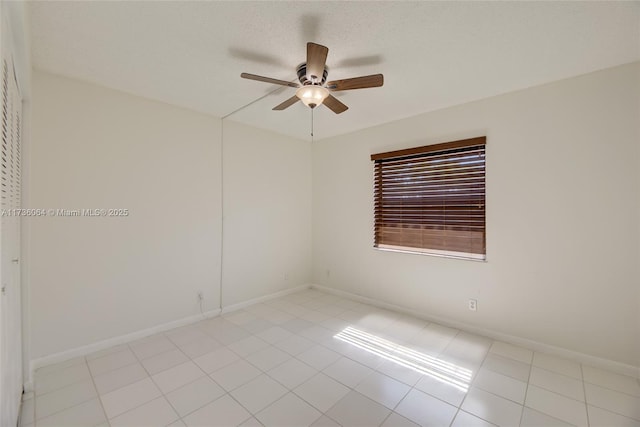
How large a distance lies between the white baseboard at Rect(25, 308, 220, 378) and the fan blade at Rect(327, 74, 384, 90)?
2.94 meters

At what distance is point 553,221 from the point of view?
8.46ft

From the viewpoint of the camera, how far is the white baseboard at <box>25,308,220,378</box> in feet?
7.75

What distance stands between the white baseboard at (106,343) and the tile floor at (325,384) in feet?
0.24

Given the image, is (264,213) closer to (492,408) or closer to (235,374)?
(235,374)

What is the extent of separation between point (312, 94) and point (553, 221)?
244cm

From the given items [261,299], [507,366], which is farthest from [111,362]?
[507,366]

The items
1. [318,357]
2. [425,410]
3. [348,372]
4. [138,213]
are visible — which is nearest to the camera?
[425,410]

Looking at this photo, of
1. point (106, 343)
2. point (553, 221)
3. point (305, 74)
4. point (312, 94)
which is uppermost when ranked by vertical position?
point (305, 74)

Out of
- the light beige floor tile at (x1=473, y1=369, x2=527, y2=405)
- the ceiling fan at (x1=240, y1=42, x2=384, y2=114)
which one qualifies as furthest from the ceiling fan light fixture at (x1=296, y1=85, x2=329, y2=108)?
the light beige floor tile at (x1=473, y1=369, x2=527, y2=405)

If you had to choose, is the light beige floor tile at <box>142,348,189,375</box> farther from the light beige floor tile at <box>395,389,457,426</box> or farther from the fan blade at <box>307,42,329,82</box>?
the fan blade at <box>307,42,329,82</box>

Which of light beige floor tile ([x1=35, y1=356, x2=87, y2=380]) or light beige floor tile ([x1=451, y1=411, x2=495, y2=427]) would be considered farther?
light beige floor tile ([x1=35, y1=356, x2=87, y2=380])

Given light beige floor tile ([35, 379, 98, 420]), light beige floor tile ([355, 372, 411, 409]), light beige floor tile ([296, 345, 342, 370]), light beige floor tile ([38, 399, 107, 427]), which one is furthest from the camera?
light beige floor tile ([296, 345, 342, 370])

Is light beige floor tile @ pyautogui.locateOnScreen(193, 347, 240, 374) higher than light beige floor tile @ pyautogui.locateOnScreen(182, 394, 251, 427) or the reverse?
higher

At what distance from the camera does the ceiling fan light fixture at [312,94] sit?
2.11 m
